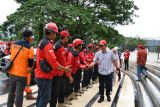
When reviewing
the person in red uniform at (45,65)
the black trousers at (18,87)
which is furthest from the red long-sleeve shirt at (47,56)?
the black trousers at (18,87)

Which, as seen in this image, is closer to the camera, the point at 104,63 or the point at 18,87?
the point at 18,87

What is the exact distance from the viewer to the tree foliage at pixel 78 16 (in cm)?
2814

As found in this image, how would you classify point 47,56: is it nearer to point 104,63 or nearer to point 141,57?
point 104,63

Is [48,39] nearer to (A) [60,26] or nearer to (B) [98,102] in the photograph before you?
(B) [98,102]

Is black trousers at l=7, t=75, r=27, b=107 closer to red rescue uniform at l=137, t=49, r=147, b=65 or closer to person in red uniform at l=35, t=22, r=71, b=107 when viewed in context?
person in red uniform at l=35, t=22, r=71, b=107

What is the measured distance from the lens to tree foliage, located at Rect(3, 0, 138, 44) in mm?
28141

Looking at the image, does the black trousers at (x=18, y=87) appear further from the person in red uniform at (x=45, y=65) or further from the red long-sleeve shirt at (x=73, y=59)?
the red long-sleeve shirt at (x=73, y=59)

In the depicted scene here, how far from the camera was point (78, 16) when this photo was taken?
3003cm

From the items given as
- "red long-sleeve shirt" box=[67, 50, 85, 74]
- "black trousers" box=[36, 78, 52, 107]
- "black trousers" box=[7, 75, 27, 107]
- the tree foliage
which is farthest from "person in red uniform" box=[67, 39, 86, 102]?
the tree foliage

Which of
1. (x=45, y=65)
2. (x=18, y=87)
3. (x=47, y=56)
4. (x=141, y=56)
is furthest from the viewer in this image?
(x=141, y=56)

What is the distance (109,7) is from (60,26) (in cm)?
967

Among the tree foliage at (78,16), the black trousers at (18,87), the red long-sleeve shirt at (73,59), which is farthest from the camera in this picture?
the tree foliage at (78,16)

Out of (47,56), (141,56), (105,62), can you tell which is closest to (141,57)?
(141,56)

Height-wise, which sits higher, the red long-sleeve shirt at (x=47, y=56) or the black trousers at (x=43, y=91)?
the red long-sleeve shirt at (x=47, y=56)
